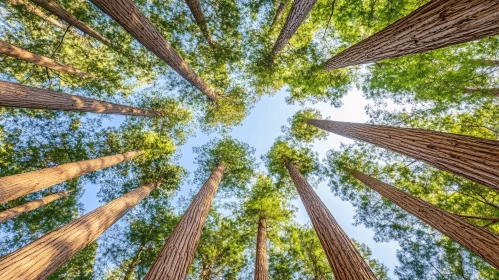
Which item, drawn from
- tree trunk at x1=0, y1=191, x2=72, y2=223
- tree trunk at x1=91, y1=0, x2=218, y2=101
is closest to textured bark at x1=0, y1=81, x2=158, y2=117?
tree trunk at x1=91, y1=0, x2=218, y2=101

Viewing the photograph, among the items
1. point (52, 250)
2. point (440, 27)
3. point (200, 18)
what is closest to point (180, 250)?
point (52, 250)

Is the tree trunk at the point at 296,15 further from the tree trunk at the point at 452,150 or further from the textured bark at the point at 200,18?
the tree trunk at the point at 452,150

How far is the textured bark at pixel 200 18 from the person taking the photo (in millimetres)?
8758

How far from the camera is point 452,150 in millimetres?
3314

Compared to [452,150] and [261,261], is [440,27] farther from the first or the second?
[261,261]

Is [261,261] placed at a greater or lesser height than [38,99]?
lesser

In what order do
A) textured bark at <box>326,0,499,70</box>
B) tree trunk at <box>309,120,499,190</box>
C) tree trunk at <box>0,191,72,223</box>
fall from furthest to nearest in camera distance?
tree trunk at <box>0,191,72,223</box> → tree trunk at <box>309,120,499,190</box> → textured bark at <box>326,0,499,70</box>

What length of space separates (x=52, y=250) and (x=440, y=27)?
8068 mm

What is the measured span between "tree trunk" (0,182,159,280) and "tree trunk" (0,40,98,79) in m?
8.00

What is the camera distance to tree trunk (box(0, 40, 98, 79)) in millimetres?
8039

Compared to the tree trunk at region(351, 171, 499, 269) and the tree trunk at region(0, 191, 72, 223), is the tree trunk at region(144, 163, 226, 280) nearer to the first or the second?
the tree trunk at region(351, 171, 499, 269)

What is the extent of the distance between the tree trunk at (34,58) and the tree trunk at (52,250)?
800 cm

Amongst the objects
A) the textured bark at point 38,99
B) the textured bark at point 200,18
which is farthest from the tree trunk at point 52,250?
the textured bark at point 200,18

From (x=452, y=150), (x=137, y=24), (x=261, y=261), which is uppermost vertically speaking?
(x=137, y=24)
